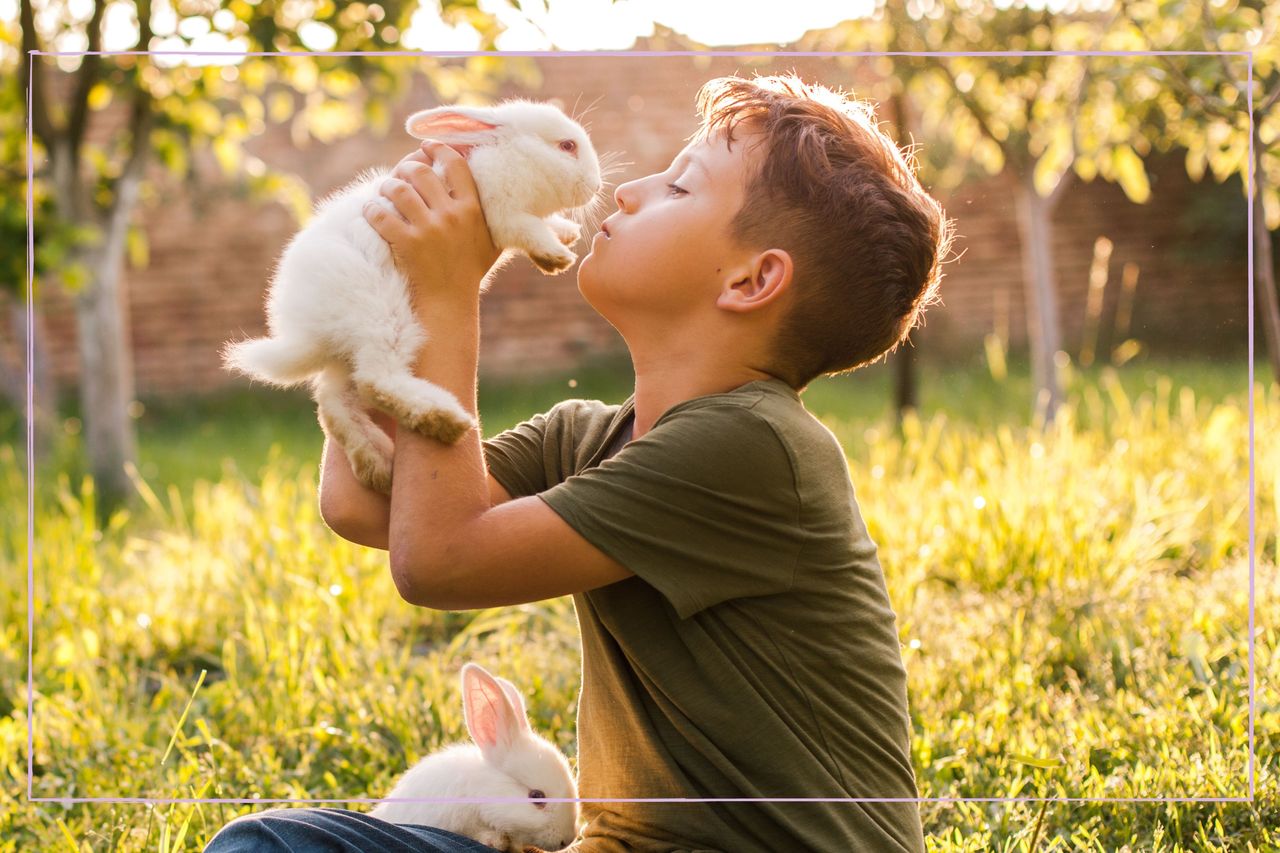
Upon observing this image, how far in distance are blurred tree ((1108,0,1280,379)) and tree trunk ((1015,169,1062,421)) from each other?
15.6 inches

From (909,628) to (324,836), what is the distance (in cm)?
183

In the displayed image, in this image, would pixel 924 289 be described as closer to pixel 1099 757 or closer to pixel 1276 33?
pixel 1099 757

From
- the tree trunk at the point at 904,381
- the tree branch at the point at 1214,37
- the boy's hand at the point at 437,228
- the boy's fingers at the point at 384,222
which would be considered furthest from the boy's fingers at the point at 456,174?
the tree trunk at the point at 904,381

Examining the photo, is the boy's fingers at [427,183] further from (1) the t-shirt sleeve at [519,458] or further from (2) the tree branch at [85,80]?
(2) the tree branch at [85,80]

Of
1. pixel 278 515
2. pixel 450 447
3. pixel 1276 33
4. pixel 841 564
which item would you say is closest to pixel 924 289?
pixel 841 564

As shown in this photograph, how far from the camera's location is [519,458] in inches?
86.4

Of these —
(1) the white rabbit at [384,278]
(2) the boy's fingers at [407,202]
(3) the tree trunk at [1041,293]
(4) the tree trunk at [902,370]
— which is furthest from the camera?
(4) the tree trunk at [902,370]

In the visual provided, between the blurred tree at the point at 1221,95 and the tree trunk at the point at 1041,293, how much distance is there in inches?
15.6

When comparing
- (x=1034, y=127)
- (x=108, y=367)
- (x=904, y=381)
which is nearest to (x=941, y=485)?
(x=904, y=381)

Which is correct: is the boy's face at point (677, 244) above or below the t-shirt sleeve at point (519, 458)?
above

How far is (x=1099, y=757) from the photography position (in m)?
2.67

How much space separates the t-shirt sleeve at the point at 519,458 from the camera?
2.17m

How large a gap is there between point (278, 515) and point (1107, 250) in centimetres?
250

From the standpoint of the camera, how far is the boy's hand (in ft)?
6.22
